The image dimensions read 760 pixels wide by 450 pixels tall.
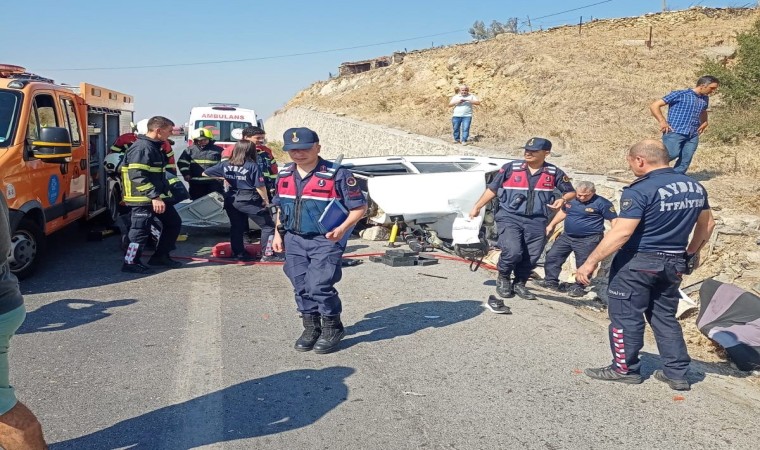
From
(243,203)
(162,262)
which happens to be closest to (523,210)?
(243,203)

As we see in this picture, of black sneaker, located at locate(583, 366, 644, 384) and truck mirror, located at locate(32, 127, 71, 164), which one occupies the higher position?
truck mirror, located at locate(32, 127, 71, 164)

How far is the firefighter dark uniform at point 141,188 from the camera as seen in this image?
6.96m

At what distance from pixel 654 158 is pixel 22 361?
452 centimetres

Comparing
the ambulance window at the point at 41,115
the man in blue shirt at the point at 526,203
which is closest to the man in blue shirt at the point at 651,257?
the man in blue shirt at the point at 526,203

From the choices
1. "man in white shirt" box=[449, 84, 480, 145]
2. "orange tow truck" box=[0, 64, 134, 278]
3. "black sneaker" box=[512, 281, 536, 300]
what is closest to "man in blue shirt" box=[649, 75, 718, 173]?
"black sneaker" box=[512, 281, 536, 300]

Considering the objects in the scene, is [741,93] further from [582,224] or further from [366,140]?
[366,140]

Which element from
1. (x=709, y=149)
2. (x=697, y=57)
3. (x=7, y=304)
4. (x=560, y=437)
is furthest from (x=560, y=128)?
(x=7, y=304)

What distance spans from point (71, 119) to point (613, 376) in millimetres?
6699

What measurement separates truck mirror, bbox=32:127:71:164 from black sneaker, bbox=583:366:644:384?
5.13 metres

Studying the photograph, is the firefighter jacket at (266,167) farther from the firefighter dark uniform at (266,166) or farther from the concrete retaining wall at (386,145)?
the concrete retaining wall at (386,145)

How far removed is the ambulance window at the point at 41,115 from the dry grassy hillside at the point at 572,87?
796cm

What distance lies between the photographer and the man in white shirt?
1508 centimetres

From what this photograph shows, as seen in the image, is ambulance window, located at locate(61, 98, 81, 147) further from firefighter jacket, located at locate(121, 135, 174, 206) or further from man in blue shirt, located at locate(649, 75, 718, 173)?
man in blue shirt, located at locate(649, 75, 718, 173)

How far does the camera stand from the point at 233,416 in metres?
A: 3.68
